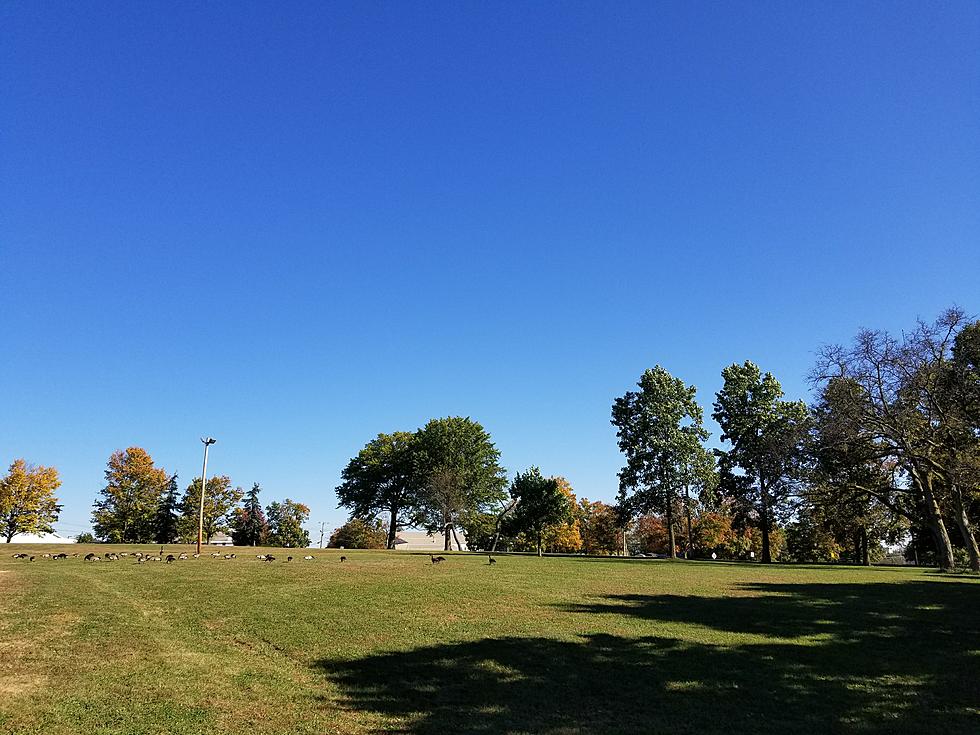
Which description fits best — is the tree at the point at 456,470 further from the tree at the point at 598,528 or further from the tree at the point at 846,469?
the tree at the point at 846,469

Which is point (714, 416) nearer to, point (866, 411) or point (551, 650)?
point (866, 411)

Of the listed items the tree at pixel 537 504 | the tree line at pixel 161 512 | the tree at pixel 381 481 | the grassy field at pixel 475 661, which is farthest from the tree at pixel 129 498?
the grassy field at pixel 475 661

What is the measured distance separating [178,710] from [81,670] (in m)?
3.67

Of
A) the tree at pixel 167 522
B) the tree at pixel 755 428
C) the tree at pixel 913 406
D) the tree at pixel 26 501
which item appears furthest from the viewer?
the tree at pixel 167 522

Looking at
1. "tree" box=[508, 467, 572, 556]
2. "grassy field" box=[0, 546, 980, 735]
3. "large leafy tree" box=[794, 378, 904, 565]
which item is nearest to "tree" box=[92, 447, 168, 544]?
"tree" box=[508, 467, 572, 556]

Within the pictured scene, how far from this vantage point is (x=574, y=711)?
10.4 m

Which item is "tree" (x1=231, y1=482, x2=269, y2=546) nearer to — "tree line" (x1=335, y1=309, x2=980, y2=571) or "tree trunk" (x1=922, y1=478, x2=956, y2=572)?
"tree line" (x1=335, y1=309, x2=980, y2=571)

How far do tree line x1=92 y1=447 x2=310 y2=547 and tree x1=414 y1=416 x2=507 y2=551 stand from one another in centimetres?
3167

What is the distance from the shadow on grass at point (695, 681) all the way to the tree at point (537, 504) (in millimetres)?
48214

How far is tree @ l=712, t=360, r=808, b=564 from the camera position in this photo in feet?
189

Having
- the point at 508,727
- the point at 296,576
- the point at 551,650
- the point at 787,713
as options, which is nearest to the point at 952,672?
the point at 787,713

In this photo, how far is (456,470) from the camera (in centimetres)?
7944

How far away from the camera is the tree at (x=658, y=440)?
60.8 metres

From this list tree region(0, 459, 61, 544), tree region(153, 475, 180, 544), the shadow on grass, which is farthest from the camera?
tree region(153, 475, 180, 544)
